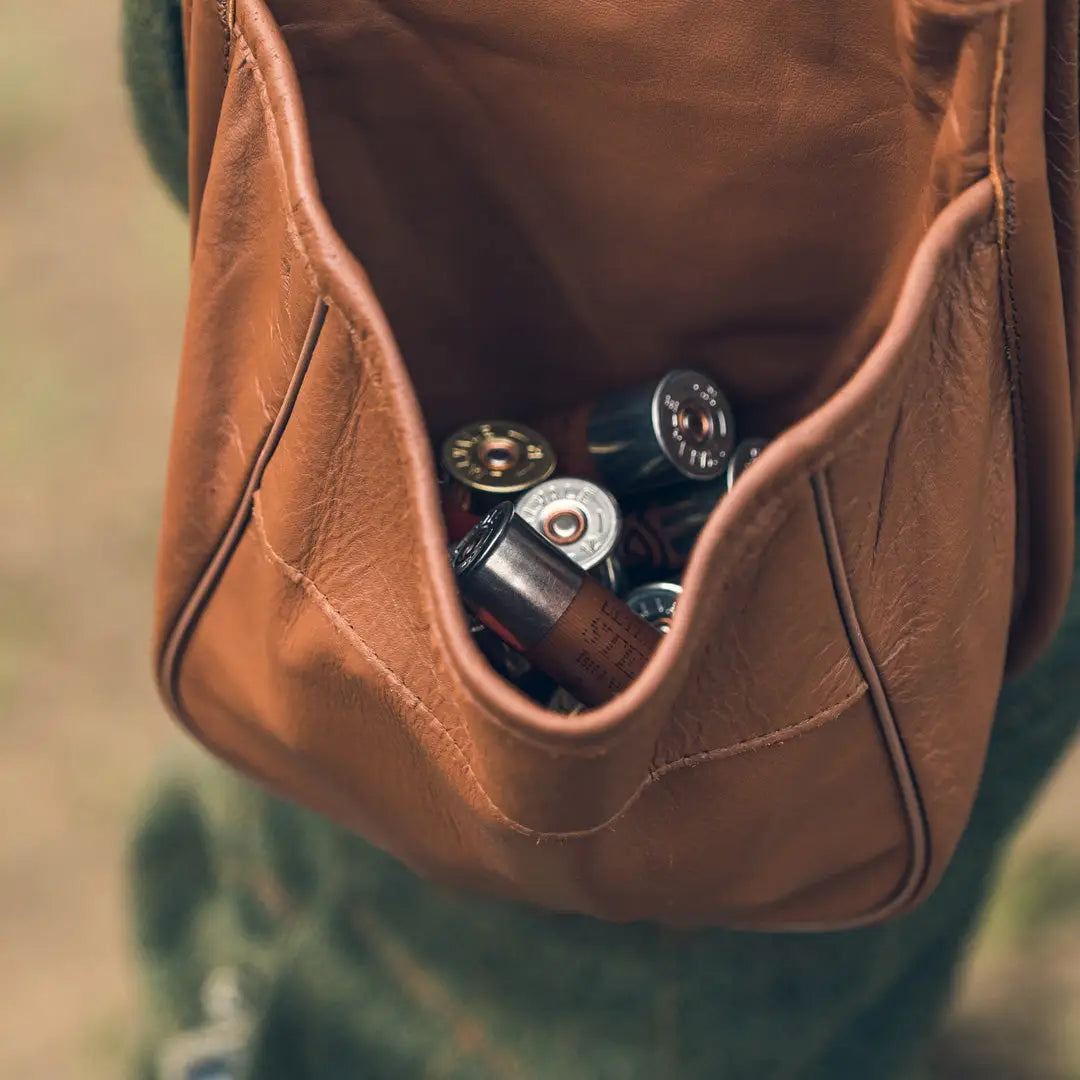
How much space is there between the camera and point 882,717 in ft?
2.10

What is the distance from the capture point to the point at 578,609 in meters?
0.64

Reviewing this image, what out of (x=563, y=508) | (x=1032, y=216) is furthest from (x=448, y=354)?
(x=1032, y=216)

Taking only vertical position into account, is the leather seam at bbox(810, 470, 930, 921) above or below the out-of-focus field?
above

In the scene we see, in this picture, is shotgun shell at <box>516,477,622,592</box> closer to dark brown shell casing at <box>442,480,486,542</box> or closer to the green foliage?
dark brown shell casing at <box>442,480,486,542</box>

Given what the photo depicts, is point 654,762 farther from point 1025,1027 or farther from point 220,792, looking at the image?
point 1025,1027

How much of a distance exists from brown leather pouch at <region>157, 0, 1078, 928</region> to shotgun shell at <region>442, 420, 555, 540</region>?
0.21 ft

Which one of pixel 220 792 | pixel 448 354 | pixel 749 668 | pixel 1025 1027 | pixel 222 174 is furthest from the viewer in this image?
Answer: pixel 1025 1027

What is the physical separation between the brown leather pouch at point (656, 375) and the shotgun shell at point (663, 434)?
37 millimetres

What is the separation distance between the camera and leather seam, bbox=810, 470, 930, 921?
55cm

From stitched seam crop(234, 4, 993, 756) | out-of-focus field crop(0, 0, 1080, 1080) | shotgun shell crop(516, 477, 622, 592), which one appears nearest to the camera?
stitched seam crop(234, 4, 993, 756)

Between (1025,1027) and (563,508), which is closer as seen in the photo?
(563,508)

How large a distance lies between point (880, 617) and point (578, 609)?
132mm

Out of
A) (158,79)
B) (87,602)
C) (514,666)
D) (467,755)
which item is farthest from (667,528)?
(87,602)

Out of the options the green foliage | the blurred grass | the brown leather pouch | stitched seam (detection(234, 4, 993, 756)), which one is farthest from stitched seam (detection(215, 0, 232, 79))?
the blurred grass
